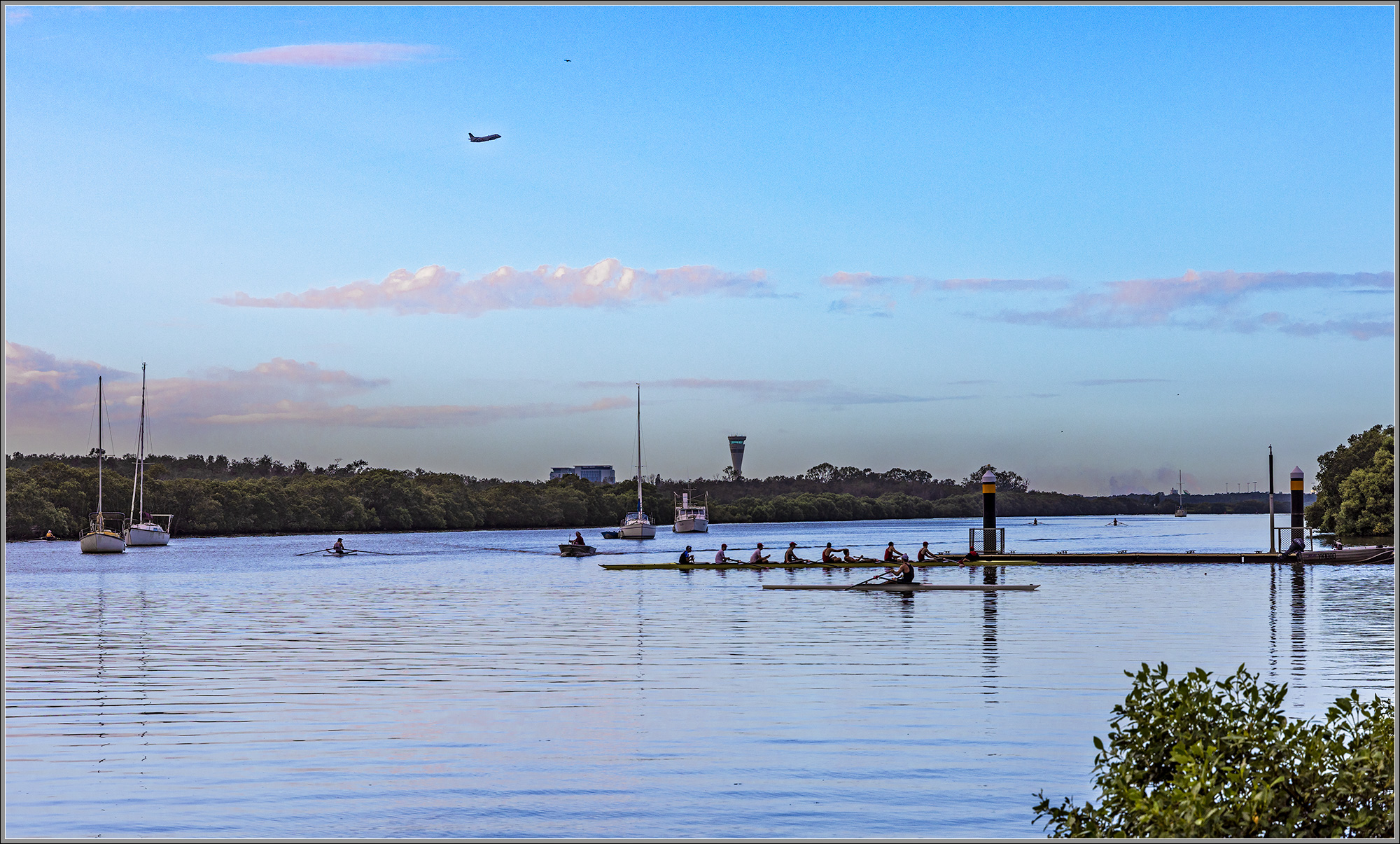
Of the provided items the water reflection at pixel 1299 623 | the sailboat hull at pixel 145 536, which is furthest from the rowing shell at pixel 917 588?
the sailboat hull at pixel 145 536

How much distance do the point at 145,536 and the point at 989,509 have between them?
77.3m

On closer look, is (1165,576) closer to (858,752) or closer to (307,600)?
(307,600)

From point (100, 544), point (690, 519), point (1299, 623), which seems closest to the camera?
point (1299, 623)

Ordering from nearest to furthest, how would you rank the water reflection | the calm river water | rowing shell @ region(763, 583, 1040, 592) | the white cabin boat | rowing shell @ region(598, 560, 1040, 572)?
1. the calm river water
2. the water reflection
3. rowing shell @ region(763, 583, 1040, 592)
4. rowing shell @ region(598, 560, 1040, 572)
5. the white cabin boat

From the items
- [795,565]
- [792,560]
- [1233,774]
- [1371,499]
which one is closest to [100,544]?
[792,560]

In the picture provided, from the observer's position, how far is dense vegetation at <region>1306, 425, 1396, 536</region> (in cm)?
8256

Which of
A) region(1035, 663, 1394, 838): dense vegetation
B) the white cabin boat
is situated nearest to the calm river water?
region(1035, 663, 1394, 838): dense vegetation

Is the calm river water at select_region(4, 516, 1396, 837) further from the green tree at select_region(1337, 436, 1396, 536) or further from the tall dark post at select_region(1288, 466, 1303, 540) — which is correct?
the green tree at select_region(1337, 436, 1396, 536)

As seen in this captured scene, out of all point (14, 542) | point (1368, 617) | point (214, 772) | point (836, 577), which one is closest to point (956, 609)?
point (1368, 617)

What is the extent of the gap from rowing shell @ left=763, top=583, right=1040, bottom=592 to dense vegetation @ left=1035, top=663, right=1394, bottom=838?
109 ft

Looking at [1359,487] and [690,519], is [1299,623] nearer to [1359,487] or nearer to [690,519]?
[1359,487]

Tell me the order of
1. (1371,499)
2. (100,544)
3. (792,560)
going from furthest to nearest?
(100,544) < (1371,499) < (792,560)

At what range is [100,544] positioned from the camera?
91.3 m

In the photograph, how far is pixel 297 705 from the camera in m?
20.6
